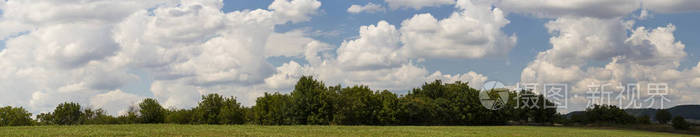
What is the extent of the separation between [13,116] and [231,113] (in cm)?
3863

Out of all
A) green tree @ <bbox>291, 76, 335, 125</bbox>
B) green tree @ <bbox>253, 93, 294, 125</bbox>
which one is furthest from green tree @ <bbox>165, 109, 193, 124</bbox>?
green tree @ <bbox>291, 76, 335, 125</bbox>

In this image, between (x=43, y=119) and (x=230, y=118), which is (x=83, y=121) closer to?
(x=43, y=119)

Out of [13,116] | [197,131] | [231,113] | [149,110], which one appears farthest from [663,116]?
[13,116]

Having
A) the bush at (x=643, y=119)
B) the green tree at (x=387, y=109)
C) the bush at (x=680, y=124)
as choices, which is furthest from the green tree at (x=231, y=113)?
the bush at (x=643, y=119)

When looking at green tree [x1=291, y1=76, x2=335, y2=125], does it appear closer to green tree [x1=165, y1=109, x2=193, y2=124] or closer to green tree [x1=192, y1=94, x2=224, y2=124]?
green tree [x1=192, y1=94, x2=224, y2=124]

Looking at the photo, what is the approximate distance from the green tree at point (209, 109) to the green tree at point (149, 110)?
7.22m

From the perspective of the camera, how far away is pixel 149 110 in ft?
305

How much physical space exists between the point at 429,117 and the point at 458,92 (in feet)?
50.6

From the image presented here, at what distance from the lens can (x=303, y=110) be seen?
83562mm

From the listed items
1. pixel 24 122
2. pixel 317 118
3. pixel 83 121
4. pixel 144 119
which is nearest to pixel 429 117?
pixel 317 118

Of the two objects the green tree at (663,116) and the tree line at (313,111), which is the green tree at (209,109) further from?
the green tree at (663,116)

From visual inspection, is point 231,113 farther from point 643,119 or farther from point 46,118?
point 643,119

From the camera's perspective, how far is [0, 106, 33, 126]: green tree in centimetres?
9356

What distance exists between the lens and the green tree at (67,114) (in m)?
98.5
